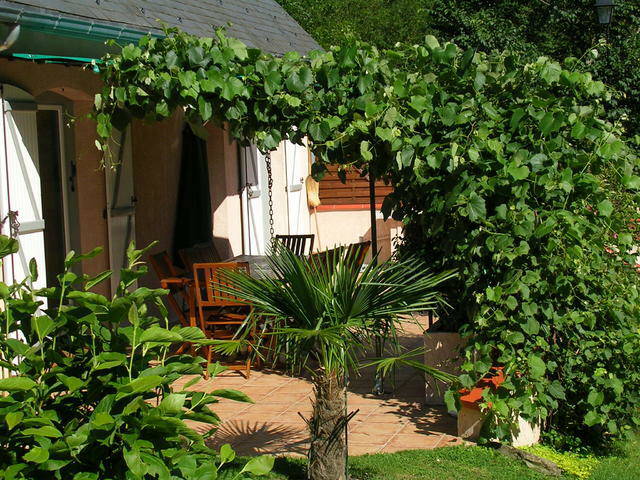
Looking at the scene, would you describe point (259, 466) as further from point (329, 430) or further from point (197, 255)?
point (197, 255)

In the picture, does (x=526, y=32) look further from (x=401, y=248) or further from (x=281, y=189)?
(x=401, y=248)

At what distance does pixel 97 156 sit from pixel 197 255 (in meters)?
1.42

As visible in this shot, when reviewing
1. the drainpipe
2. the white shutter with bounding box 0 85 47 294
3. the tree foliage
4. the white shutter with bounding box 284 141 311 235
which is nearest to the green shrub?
the white shutter with bounding box 0 85 47 294

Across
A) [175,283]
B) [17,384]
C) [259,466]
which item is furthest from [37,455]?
[175,283]

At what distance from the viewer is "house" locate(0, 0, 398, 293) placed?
585 cm

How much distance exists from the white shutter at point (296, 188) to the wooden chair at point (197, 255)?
10.3 feet

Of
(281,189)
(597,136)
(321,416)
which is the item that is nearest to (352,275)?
(321,416)

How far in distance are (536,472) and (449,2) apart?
11269 millimetres

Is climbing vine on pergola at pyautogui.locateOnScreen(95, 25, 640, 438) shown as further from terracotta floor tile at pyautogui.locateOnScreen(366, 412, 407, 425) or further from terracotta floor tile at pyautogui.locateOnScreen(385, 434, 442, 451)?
terracotta floor tile at pyautogui.locateOnScreen(366, 412, 407, 425)

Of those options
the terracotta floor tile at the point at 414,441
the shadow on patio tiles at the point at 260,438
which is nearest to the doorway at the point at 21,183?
the shadow on patio tiles at the point at 260,438

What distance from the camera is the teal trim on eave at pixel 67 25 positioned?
493 cm

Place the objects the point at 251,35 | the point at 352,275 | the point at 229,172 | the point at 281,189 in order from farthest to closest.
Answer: the point at 281,189 → the point at 229,172 → the point at 251,35 → the point at 352,275

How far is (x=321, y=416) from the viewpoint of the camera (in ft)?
14.5

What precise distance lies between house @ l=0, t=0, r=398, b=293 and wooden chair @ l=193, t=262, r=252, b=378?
3.96 feet
